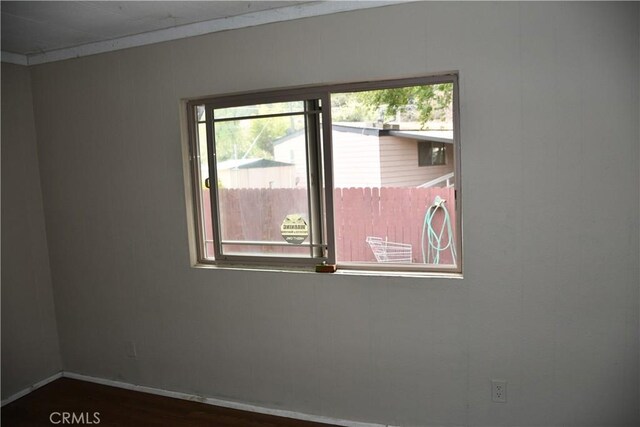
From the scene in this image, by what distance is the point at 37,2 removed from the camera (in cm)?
252

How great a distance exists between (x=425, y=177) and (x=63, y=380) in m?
3.27

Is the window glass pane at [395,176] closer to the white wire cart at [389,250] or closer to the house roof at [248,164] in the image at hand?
the white wire cart at [389,250]

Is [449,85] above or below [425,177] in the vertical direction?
above

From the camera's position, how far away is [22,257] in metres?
3.57

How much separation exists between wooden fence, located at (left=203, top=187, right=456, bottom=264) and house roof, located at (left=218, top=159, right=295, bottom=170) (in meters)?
0.16

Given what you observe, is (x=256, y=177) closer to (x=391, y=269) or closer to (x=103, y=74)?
(x=391, y=269)

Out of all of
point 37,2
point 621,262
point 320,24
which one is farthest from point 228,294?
point 621,262

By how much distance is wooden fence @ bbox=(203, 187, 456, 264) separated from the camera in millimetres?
2715

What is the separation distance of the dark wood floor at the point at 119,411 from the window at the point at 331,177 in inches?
39.6

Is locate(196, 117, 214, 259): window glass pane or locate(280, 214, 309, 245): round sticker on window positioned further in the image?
locate(196, 117, 214, 259): window glass pane

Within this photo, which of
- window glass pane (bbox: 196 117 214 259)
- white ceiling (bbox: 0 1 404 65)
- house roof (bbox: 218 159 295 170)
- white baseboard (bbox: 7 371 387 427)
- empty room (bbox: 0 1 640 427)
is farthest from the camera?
window glass pane (bbox: 196 117 214 259)

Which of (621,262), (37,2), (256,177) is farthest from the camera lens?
(256,177)

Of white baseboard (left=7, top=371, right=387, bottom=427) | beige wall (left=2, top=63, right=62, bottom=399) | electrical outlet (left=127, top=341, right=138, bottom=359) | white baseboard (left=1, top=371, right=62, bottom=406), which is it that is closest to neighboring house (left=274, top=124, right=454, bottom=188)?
white baseboard (left=7, top=371, right=387, bottom=427)

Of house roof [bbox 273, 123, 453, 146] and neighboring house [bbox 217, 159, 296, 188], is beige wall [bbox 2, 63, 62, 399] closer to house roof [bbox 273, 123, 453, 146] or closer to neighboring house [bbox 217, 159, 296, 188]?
neighboring house [bbox 217, 159, 296, 188]
